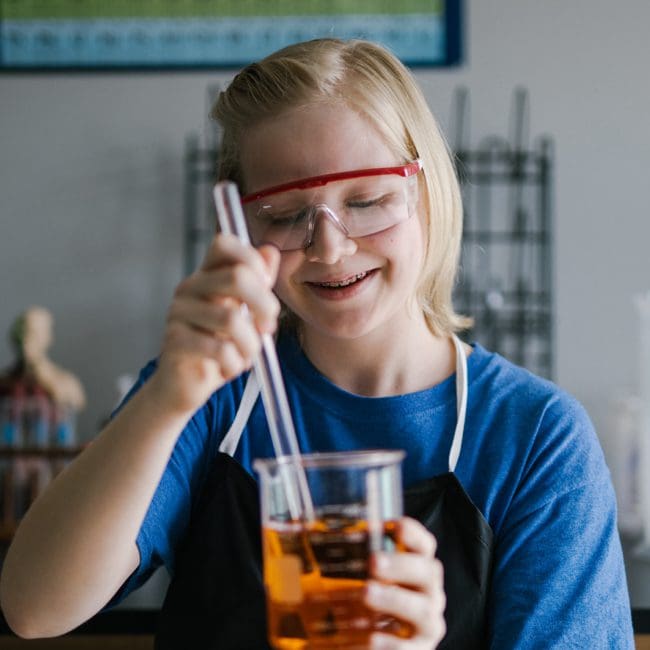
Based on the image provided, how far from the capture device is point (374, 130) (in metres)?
1.16

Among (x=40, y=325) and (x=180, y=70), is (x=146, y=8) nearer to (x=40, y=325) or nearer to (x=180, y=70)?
(x=180, y=70)

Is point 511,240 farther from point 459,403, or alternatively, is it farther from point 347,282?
point 347,282

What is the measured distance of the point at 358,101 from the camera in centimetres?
117

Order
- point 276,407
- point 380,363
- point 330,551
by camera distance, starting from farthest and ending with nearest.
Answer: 1. point 380,363
2. point 276,407
3. point 330,551

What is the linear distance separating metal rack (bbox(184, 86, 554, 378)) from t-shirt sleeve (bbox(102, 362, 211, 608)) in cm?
251

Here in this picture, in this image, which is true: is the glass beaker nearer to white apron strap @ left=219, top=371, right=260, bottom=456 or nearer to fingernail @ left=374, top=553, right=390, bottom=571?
fingernail @ left=374, top=553, right=390, bottom=571

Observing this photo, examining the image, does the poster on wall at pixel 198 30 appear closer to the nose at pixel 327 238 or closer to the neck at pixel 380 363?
the neck at pixel 380 363

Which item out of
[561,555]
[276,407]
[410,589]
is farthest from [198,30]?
[410,589]

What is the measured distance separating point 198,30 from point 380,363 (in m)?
2.76

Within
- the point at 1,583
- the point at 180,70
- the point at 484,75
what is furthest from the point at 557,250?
the point at 1,583

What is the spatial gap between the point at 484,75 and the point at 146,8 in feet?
4.03

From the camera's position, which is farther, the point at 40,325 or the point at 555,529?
the point at 40,325

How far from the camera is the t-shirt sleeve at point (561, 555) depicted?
1088mm

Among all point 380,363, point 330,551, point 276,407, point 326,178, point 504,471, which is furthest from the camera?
point 380,363
